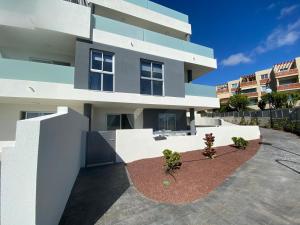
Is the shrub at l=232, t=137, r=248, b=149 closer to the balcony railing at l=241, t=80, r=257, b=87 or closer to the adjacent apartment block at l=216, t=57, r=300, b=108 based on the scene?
the adjacent apartment block at l=216, t=57, r=300, b=108

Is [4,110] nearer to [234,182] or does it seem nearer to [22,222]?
[22,222]

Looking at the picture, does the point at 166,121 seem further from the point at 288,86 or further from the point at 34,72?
the point at 288,86

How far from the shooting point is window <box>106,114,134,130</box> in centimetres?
1268

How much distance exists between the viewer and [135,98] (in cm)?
1109

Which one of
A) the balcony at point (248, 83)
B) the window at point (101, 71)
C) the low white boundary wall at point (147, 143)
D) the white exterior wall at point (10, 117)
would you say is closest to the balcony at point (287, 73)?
the balcony at point (248, 83)

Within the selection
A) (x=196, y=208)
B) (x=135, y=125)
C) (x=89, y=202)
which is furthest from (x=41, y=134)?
(x=135, y=125)

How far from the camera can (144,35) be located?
39.2 feet

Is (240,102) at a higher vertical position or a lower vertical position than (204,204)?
higher

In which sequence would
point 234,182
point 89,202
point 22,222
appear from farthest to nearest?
point 234,182
point 89,202
point 22,222

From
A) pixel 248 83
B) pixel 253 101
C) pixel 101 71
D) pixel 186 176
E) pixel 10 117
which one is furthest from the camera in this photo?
pixel 248 83

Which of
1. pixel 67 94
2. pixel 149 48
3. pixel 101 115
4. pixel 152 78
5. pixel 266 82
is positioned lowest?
pixel 101 115

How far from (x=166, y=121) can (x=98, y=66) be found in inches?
294

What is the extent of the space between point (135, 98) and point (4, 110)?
25.8 feet

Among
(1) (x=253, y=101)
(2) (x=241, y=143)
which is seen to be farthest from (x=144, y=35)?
(1) (x=253, y=101)
